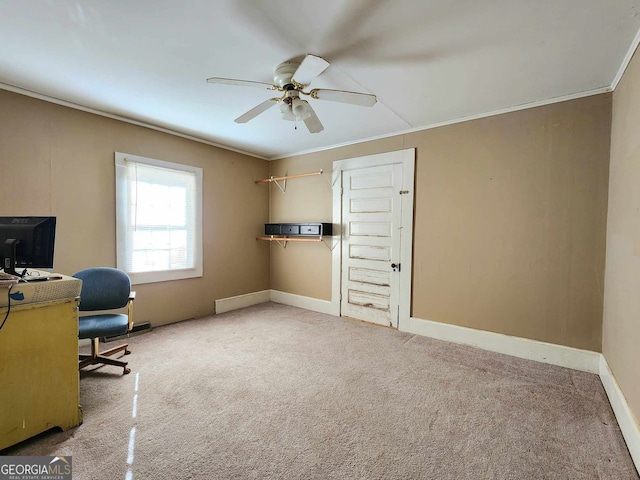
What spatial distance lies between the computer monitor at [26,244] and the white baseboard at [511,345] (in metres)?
3.47

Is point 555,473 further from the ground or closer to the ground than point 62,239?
closer to the ground

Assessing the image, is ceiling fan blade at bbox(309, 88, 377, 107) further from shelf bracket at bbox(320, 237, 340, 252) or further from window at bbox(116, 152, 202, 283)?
window at bbox(116, 152, 202, 283)

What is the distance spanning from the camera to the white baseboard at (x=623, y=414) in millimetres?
1603

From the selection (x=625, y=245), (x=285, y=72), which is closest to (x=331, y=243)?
(x=285, y=72)

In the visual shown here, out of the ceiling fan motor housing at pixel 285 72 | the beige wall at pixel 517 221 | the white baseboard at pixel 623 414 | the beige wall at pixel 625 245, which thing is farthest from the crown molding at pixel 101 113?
the white baseboard at pixel 623 414

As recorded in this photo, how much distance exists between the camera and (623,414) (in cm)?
183

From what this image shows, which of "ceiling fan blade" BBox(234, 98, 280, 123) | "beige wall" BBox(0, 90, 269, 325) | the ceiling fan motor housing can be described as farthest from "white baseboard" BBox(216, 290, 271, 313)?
the ceiling fan motor housing

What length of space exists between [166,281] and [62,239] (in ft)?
3.76

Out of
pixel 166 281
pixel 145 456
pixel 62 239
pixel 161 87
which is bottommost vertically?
pixel 145 456

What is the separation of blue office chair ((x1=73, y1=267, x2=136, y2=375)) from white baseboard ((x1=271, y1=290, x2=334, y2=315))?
94.5 inches

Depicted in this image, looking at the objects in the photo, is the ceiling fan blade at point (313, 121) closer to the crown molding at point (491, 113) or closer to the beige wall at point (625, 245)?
the crown molding at point (491, 113)

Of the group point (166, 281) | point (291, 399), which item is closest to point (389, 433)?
point (291, 399)

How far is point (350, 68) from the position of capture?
7.25 feet

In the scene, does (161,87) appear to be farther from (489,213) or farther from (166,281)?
(489,213)
